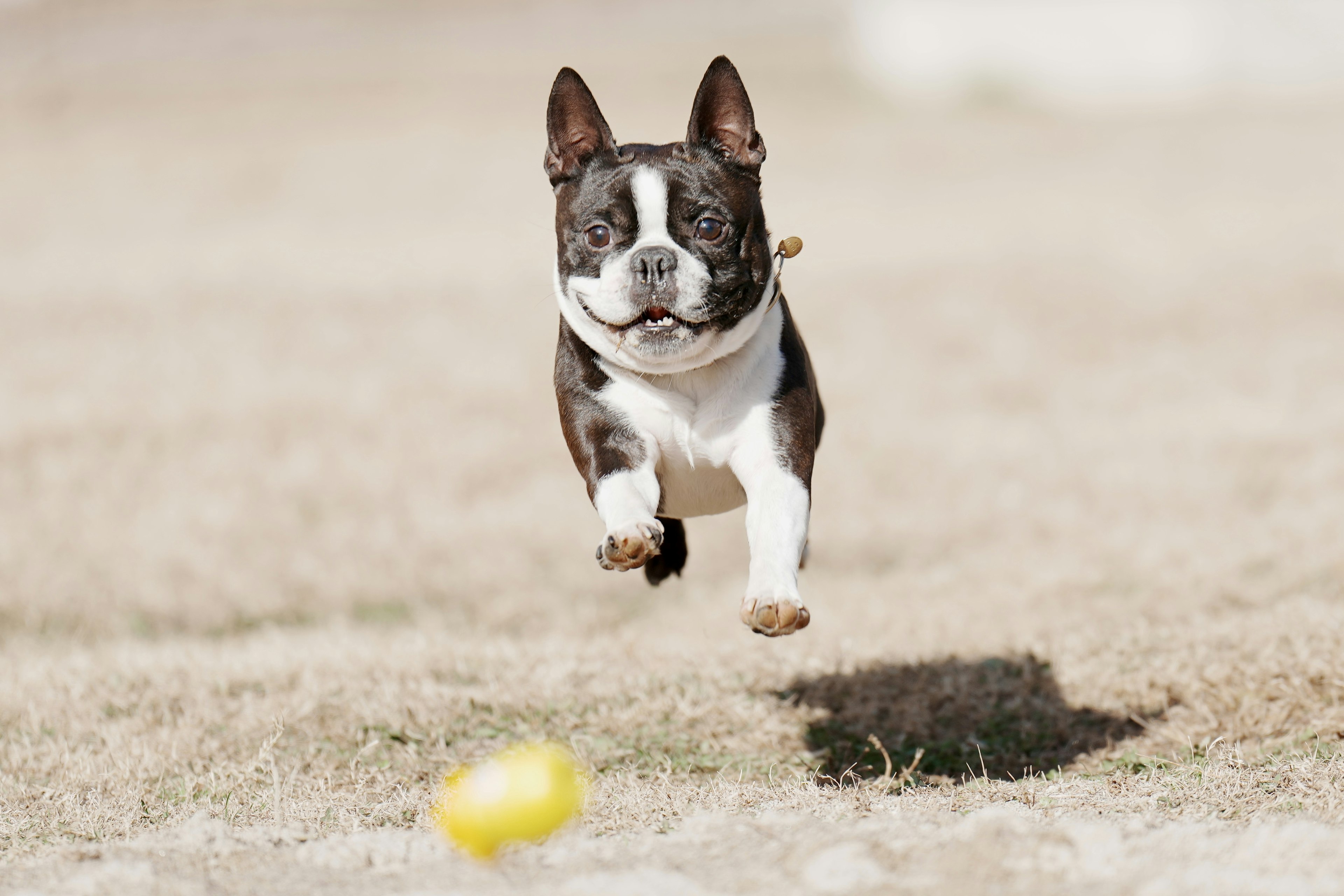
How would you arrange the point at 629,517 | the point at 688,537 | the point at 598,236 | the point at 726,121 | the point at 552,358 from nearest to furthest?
1. the point at 629,517
2. the point at 598,236
3. the point at 726,121
4. the point at 688,537
5. the point at 552,358

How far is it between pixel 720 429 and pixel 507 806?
1.41m

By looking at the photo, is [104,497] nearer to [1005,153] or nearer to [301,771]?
[301,771]

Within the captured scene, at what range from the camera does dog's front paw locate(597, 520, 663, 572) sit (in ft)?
13.0

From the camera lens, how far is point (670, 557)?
5523mm

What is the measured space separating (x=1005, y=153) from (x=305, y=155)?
14439mm

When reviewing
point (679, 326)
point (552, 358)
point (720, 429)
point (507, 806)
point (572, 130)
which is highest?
point (572, 130)

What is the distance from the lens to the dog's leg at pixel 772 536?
157 inches

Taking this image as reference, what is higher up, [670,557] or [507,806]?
[670,557]

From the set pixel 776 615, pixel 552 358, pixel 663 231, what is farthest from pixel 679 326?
pixel 552 358

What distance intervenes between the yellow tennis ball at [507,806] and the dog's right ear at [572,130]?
2001 mm

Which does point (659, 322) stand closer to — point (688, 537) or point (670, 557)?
point (670, 557)

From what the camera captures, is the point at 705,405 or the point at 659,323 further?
the point at 705,405

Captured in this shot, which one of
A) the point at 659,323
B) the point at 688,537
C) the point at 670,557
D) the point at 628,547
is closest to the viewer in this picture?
the point at 628,547

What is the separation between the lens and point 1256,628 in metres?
7.36
